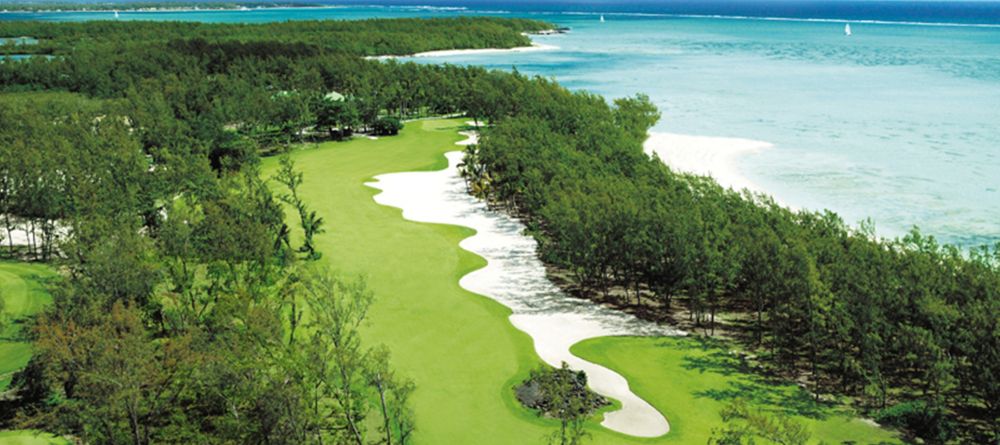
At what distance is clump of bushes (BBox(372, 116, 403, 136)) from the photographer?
303 ft

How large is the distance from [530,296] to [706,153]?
39.8 m

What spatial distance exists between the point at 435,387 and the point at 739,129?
64.7 m

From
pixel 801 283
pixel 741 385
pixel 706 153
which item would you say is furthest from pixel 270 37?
pixel 741 385

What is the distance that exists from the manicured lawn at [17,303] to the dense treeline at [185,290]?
6.05ft

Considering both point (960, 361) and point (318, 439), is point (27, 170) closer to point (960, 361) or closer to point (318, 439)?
point (318, 439)

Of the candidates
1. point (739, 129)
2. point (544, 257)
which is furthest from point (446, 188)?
point (739, 129)

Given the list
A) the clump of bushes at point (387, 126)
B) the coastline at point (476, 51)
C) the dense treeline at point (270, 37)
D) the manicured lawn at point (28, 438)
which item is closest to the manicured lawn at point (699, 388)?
the manicured lawn at point (28, 438)

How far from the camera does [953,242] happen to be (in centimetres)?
5069

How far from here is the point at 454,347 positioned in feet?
118

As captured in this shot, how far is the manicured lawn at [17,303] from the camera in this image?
110 feet

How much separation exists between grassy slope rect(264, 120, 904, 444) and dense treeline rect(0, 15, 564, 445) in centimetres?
181

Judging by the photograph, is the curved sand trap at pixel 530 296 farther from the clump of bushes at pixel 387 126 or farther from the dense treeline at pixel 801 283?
the clump of bushes at pixel 387 126

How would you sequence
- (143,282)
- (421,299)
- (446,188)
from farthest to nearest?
(446,188), (421,299), (143,282)

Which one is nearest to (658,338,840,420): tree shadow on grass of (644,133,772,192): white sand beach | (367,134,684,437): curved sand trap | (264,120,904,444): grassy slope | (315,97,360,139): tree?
(264,120,904,444): grassy slope
